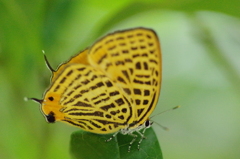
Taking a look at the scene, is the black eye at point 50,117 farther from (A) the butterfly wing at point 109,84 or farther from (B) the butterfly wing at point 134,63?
(B) the butterfly wing at point 134,63

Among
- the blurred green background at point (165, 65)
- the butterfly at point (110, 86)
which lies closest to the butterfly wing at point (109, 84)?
the butterfly at point (110, 86)

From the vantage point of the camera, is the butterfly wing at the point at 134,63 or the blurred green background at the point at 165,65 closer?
the butterfly wing at the point at 134,63

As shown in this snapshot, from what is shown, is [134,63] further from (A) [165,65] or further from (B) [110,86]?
(A) [165,65]

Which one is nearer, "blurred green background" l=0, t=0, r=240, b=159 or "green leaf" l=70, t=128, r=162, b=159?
"green leaf" l=70, t=128, r=162, b=159

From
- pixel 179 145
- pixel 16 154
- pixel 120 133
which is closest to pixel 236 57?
pixel 179 145

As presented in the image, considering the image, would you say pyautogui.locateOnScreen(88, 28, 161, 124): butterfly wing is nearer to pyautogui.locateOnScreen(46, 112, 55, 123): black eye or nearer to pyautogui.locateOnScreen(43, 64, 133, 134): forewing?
pyautogui.locateOnScreen(43, 64, 133, 134): forewing

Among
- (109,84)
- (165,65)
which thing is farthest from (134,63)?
(165,65)

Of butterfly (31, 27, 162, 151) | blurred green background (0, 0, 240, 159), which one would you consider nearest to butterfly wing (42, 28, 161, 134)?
butterfly (31, 27, 162, 151)

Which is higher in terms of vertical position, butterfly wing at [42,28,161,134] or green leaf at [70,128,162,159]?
butterfly wing at [42,28,161,134]
